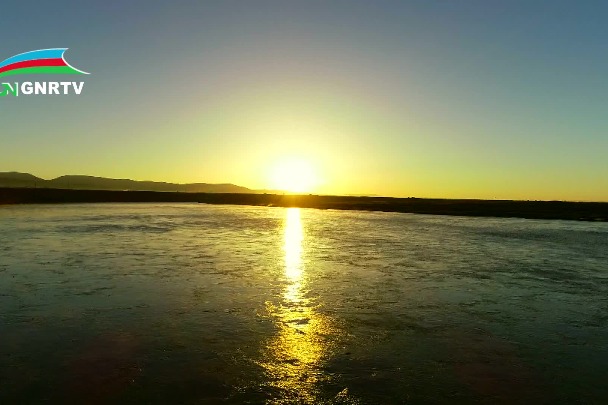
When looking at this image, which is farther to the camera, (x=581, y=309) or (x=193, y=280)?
(x=193, y=280)

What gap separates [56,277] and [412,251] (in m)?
14.4

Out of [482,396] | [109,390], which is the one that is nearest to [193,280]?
[109,390]

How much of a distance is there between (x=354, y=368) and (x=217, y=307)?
4.45 metres

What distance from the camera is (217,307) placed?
33.7 ft

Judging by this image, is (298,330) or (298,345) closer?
(298,345)

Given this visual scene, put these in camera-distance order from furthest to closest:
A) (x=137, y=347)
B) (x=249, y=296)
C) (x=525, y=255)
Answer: (x=525, y=255)
(x=249, y=296)
(x=137, y=347)

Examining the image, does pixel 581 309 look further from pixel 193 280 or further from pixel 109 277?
pixel 109 277

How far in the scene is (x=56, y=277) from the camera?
1330cm

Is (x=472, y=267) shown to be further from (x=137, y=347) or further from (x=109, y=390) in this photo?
(x=109, y=390)

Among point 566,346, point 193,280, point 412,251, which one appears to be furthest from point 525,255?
point 193,280

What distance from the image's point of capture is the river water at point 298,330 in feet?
19.8

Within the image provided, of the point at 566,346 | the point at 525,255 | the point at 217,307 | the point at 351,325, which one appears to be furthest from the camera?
the point at 525,255

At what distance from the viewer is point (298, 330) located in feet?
27.9

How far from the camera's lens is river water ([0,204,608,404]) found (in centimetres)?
602
